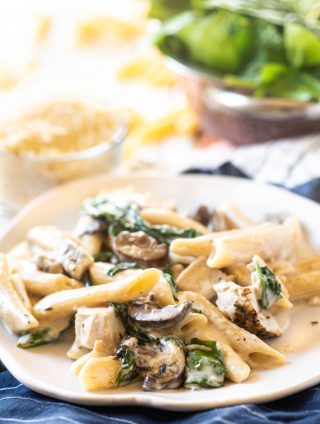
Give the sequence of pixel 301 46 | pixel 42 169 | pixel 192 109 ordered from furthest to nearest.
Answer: pixel 192 109 < pixel 301 46 < pixel 42 169

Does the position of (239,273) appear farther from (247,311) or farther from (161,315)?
(161,315)

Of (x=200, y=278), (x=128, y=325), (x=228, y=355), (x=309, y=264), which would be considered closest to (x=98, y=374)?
(x=128, y=325)

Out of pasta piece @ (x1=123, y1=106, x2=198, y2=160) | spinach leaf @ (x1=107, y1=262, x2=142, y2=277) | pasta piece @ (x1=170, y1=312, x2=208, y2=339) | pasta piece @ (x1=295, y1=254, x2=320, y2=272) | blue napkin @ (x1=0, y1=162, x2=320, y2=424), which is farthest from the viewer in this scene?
pasta piece @ (x1=123, y1=106, x2=198, y2=160)

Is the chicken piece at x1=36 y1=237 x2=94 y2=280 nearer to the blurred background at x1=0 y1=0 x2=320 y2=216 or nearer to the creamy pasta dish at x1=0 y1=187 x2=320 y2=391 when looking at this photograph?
the creamy pasta dish at x1=0 y1=187 x2=320 y2=391

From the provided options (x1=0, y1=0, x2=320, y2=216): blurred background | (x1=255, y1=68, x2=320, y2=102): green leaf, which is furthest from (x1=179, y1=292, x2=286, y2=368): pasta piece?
(x1=255, y1=68, x2=320, y2=102): green leaf

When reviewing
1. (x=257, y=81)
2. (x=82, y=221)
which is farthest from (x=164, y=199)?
(x=257, y=81)

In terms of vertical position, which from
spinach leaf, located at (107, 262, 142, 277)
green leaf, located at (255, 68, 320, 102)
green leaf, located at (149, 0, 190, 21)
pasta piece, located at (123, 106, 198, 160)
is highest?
green leaf, located at (149, 0, 190, 21)
